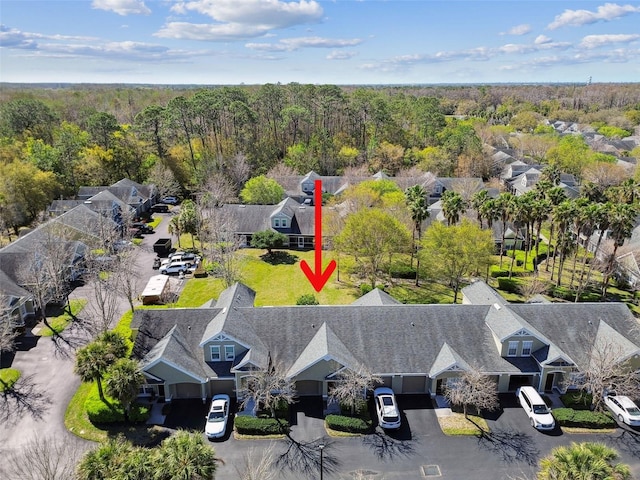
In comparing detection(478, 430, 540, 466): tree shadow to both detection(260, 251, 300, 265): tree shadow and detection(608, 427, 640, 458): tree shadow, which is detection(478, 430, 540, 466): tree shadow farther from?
detection(260, 251, 300, 265): tree shadow

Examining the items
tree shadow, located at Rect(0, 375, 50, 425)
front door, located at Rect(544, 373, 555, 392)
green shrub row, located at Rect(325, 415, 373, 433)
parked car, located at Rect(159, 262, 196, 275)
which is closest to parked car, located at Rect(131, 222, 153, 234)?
parked car, located at Rect(159, 262, 196, 275)

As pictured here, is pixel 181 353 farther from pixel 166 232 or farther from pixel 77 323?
pixel 166 232

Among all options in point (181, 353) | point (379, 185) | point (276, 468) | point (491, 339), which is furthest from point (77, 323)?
point (379, 185)

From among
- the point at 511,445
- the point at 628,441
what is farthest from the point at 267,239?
the point at 628,441

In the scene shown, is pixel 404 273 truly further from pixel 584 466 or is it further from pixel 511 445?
pixel 584 466

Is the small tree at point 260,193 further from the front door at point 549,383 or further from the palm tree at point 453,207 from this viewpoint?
the front door at point 549,383

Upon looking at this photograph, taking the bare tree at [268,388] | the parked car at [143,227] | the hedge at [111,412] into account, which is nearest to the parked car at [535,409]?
the bare tree at [268,388]
